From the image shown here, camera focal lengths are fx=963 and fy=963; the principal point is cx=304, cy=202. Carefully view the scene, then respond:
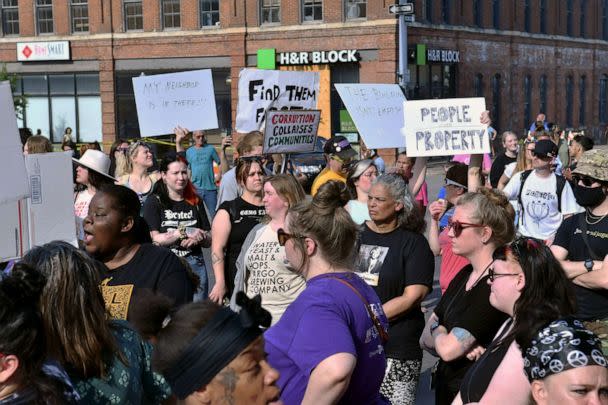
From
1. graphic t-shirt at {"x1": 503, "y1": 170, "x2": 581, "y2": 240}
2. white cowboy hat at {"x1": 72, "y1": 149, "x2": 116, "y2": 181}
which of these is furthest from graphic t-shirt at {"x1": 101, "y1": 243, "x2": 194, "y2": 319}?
graphic t-shirt at {"x1": 503, "y1": 170, "x2": 581, "y2": 240}

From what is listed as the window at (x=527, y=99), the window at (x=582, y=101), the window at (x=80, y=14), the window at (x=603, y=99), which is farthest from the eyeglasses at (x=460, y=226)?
the window at (x=603, y=99)

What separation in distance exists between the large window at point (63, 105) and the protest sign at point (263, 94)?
2831cm

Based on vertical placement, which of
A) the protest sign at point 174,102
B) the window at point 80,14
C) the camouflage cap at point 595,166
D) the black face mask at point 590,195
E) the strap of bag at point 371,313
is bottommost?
the strap of bag at point 371,313

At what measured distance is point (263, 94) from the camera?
12.3 m

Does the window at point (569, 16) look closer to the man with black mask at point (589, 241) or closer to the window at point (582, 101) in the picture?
the window at point (582, 101)

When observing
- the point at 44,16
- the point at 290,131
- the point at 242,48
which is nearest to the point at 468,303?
the point at 290,131

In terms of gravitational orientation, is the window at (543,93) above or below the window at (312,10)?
below

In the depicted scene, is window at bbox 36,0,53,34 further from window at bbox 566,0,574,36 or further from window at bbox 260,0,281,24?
window at bbox 566,0,574,36

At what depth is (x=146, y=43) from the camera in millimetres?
38625

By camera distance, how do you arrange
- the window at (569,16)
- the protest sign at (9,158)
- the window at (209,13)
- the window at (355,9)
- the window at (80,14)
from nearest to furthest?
1. the protest sign at (9,158)
2. the window at (355,9)
3. the window at (209,13)
4. the window at (80,14)
5. the window at (569,16)

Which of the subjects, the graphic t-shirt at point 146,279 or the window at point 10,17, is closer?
the graphic t-shirt at point 146,279

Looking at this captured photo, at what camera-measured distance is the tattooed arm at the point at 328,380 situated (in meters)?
3.65

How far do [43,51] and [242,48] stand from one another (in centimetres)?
934

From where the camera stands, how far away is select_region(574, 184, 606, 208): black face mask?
221 inches
